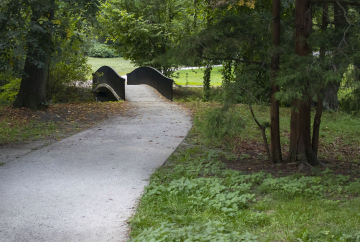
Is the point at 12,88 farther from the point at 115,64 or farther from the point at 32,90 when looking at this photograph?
the point at 115,64

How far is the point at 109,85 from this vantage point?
21.8 metres

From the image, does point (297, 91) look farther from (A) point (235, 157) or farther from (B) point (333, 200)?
(A) point (235, 157)

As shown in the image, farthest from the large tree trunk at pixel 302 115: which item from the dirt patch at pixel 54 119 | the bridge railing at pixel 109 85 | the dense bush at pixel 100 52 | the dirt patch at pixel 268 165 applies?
the dense bush at pixel 100 52

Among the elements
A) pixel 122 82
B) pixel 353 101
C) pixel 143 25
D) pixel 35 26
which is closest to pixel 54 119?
pixel 35 26

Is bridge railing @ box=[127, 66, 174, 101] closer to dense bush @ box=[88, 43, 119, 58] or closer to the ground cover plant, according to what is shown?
the ground cover plant

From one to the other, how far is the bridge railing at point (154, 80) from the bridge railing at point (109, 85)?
1822 mm

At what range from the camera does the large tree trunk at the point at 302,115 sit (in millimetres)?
7383

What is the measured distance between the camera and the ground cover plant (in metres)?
4.12

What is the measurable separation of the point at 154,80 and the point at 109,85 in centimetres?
252

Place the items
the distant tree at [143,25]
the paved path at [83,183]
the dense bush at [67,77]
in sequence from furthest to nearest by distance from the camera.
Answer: the distant tree at [143,25], the dense bush at [67,77], the paved path at [83,183]

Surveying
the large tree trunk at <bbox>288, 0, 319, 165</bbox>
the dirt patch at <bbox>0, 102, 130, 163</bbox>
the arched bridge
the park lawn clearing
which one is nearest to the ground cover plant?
the large tree trunk at <bbox>288, 0, 319, 165</bbox>

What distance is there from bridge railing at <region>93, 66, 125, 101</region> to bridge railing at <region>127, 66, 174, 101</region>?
182 cm

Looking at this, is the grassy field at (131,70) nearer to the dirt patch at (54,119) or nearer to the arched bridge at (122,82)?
the arched bridge at (122,82)

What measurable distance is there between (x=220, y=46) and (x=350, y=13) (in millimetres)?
2632
